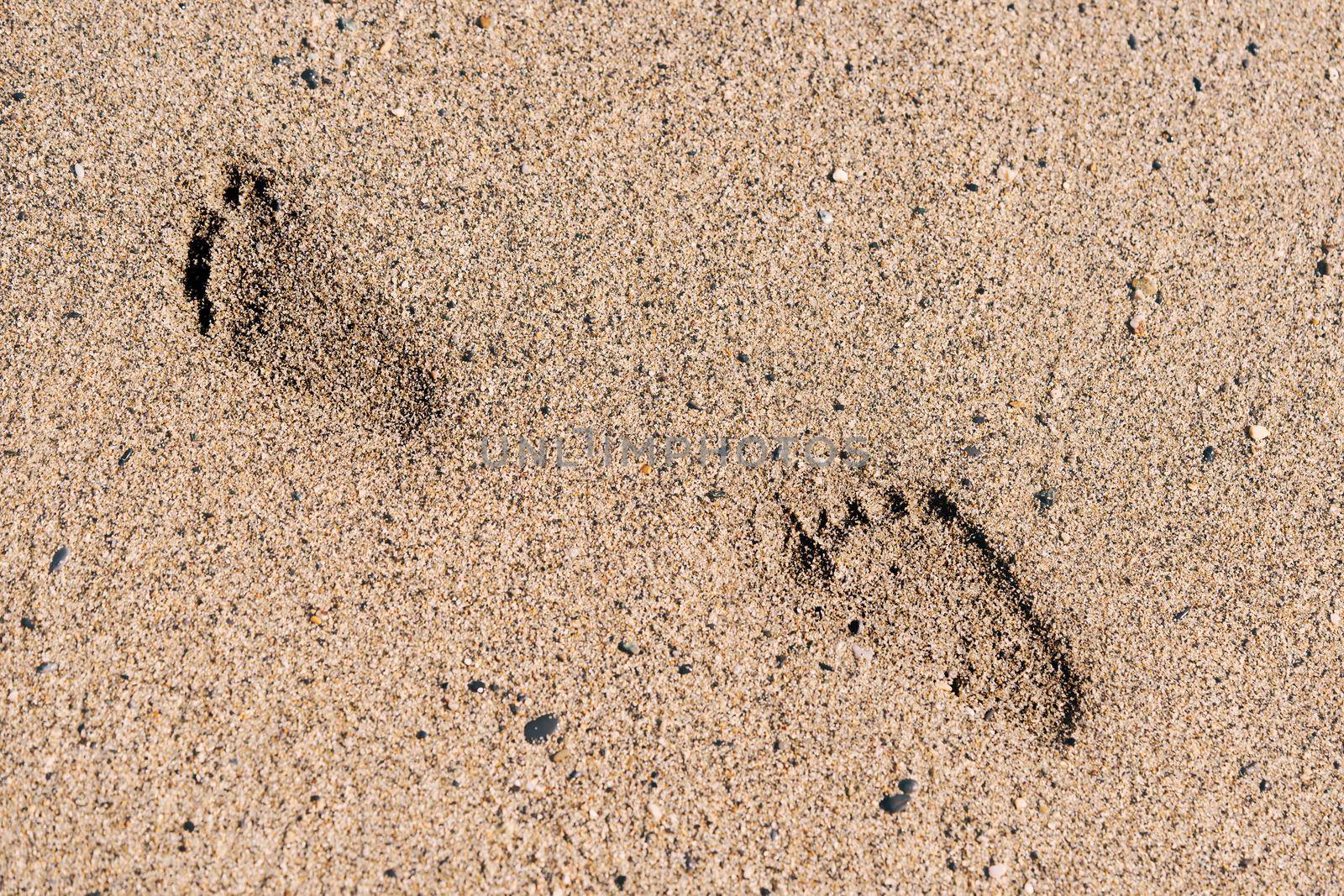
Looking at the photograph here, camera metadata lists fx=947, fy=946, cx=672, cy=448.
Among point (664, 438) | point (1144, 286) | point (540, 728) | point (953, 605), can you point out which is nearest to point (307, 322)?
point (664, 438)

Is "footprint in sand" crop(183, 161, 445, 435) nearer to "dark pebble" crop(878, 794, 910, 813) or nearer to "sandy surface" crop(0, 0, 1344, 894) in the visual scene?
A: "sandy surface" crop(0, 0, 1344, 894)

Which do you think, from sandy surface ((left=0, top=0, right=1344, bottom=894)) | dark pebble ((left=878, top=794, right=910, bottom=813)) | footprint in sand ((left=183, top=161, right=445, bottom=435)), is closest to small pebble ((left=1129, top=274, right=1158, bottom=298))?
sandy surface ((left=0, top=0, right=1344, bottom=894))

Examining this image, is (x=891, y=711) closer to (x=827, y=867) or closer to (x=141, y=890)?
(x=827, y=867)

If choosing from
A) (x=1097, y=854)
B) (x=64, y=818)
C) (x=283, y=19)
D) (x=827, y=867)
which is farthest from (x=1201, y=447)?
(x=64, y=818)

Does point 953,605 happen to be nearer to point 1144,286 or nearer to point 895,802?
point 895,802

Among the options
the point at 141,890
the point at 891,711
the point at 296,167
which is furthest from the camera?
the point at 296,167

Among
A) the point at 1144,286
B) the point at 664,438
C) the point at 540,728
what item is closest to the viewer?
the point at 540,728
